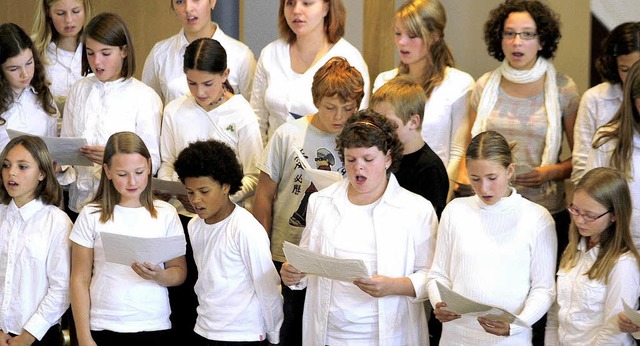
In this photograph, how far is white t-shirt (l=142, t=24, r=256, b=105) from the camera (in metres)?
4.89

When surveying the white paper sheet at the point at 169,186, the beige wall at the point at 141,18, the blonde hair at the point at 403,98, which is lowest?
the white paper sheet at the point at 169,186

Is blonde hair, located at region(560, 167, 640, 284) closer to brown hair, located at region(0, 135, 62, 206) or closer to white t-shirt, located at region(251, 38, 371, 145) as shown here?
white t-shirt, located at region(251, 38, 371, 145)

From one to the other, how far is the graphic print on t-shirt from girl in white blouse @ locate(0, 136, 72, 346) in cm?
95

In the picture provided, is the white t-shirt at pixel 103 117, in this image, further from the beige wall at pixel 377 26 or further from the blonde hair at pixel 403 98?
the beige wall at pixel 377 26

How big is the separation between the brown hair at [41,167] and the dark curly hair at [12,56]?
1.70ft

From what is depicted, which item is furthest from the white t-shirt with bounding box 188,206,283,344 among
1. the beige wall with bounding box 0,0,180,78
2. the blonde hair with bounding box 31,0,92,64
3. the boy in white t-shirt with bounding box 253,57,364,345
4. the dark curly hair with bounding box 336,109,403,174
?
the beige wall with bounding box 0,0,180,78

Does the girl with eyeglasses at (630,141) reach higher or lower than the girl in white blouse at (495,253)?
higher

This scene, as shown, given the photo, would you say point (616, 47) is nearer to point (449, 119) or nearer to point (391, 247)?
point (449, 119)

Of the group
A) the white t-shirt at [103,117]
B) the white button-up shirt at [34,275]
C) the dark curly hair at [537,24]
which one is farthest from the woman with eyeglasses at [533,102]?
the white button-up shirt at [34,275]

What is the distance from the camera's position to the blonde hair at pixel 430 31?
448cm

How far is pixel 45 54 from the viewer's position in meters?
5.09

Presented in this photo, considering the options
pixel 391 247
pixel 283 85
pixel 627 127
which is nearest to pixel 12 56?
pixel 283 85

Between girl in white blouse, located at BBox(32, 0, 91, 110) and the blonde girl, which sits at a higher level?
girl in white blouse, located at BBox(32, 0, 91, 110)

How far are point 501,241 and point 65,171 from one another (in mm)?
2129
